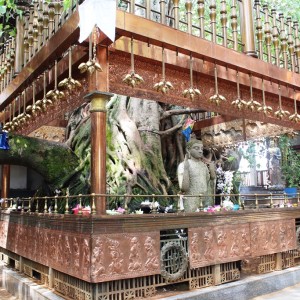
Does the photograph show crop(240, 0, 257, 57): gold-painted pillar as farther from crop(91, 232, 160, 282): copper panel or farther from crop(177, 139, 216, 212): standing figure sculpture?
crop(91, 232, 160, 282): copper panel

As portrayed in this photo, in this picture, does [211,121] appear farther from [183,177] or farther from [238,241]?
[238,241]

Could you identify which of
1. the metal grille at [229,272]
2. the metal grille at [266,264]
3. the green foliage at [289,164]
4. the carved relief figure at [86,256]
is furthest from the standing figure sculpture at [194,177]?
the green foliage at [289,164]

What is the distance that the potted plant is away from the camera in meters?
14.7

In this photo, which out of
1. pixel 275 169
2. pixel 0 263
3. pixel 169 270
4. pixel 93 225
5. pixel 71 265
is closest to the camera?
pixel 93 225

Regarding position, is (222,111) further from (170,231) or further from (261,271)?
(261,271)

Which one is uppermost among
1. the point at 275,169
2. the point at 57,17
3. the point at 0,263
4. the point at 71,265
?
the point at 57,17

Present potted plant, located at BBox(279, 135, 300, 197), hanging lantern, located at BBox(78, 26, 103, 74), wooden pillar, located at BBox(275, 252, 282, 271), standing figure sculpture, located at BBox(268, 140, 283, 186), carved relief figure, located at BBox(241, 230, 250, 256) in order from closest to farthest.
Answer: hanging lantern, located at BBox(78, 26, 103, 74), carved relief figure, located at BBox(241, 230, 250, 256), wooden pillar, located at BBox(275, 252, 282, 271), standing figure sculpture, located at BBox(268, 140, 283, 186), potted plant, located at BBox(279, 135, 300, 197)

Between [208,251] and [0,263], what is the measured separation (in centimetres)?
491

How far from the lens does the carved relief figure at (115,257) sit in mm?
4113

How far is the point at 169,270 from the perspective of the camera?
470 centimetres

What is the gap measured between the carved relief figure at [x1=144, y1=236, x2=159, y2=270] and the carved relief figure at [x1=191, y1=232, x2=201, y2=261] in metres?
A: 0.63

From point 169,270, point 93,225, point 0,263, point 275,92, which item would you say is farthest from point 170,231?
point 0,263

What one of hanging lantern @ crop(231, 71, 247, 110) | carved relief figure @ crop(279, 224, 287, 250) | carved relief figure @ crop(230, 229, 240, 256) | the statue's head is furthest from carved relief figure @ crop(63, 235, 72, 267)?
carved relief figure @ crop(279, 224, 287, 250)

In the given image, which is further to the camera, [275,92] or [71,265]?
[275,92]
